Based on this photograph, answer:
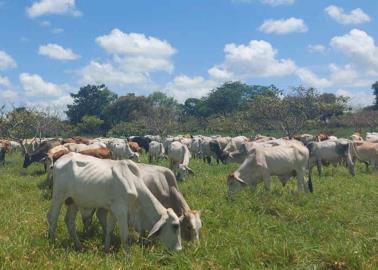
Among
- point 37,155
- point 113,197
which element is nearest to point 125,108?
point 37,155

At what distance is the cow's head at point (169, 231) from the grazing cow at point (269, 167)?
5646 mm

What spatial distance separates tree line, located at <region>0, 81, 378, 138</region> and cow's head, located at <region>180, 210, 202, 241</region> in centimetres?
2938

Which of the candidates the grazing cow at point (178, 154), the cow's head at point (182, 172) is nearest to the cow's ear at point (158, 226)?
the cow's head at point (182, 172)

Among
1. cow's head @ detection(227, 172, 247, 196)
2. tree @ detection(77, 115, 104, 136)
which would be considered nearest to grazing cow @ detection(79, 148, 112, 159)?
cow's head @ detection(227, 172, 247, 196)

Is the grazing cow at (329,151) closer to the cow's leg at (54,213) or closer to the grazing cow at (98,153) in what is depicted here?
the grazing cow at (98,153)

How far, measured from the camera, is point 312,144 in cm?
2288

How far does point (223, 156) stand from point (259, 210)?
14431 millimetres

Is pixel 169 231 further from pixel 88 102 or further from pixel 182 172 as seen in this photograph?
pixel 88 102

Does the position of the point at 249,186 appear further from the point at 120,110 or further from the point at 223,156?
the point at 120,110

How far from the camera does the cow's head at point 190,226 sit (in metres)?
8.58

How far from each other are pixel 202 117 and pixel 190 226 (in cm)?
7238

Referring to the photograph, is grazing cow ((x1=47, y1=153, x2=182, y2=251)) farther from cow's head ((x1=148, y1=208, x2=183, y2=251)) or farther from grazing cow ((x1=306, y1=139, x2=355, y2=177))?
grazing cow ((x1=306, y1=139, x2=355, y2=177))

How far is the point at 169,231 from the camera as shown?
8336mm

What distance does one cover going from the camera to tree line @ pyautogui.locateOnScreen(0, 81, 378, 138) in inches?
1830
